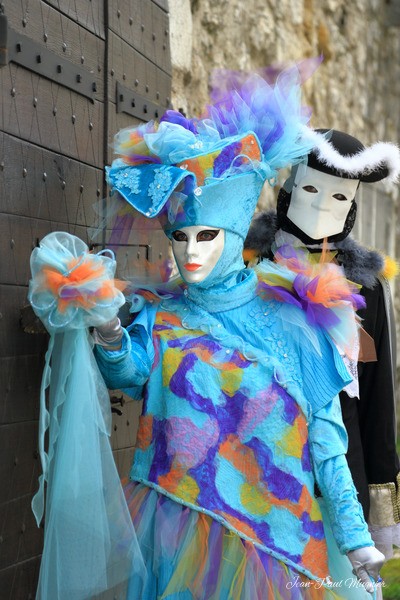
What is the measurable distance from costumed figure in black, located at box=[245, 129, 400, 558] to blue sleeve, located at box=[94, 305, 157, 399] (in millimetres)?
674

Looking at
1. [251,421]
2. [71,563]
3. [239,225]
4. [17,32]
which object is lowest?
[71,563]

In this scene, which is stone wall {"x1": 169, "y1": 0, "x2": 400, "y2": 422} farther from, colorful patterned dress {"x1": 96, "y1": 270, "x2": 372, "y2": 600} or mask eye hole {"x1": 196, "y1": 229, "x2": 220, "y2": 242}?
colorful patterned dress {"x1": 96, "y1": 270, "x2": 372, "y2": 600}

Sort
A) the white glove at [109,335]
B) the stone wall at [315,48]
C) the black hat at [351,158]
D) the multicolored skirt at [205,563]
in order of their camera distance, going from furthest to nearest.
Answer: the stone wall at [315,48] → the black hat at [351,158] → the multicolored skirt at [205,563] → the white glove at [109,335]

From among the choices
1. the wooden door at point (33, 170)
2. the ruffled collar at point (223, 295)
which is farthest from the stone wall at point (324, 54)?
the ruffled collar at point (223, 295)

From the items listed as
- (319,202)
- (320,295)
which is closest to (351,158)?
(319,202)

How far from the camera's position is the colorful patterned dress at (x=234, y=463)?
2512 mm

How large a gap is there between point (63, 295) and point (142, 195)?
16.3 inches

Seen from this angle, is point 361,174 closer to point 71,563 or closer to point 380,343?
point 380,343

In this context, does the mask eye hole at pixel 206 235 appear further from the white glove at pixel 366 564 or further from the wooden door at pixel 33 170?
the white glove at pixel 366 564

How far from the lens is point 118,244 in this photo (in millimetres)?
2703

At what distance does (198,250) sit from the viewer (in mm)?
2580

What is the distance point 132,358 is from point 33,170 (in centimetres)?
53

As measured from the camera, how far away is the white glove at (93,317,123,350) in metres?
2.38

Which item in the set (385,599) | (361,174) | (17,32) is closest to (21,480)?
(17,32)
